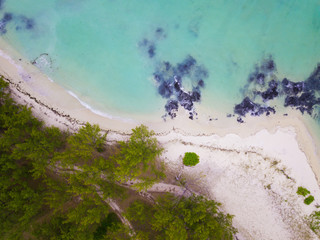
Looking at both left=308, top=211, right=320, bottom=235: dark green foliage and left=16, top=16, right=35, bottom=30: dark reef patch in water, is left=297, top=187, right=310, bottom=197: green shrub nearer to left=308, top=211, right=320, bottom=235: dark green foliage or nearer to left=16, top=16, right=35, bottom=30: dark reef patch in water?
left=308, top=211, right=320, bottom=235: dark green foliage

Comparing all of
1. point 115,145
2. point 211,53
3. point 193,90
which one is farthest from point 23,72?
point 211,53

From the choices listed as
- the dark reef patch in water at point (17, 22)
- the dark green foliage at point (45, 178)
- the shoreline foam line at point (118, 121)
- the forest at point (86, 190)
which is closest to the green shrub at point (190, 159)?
the shoreline foam line at point (118, 121)

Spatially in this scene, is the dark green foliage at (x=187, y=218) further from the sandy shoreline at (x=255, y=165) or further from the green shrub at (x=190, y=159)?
the green shrub at (x=190, y=159)

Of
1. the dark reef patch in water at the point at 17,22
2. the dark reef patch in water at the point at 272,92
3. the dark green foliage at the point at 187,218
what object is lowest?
the dark green foliage at the point at 187,218

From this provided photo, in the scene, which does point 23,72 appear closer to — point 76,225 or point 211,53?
point 76,225

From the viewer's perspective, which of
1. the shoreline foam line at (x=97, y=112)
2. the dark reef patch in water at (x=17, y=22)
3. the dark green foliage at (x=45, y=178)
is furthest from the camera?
the dark reef patch in water at (x=17, y=22)

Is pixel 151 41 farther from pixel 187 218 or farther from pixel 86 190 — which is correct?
pixel 187 218
